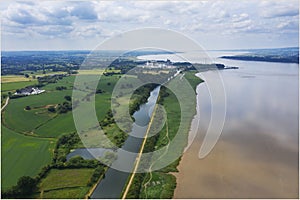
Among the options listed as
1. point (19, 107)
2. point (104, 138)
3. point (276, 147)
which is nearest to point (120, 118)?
point (104, 138)

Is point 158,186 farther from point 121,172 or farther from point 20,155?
point 20,155

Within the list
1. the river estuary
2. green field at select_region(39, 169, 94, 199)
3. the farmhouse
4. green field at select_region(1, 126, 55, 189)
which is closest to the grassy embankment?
the river estuary

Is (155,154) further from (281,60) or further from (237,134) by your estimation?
(281,60)

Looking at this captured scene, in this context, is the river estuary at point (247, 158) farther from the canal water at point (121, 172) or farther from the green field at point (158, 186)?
the canal water at point (121, 172)

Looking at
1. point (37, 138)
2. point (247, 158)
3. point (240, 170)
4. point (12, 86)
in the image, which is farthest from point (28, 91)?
point (240, 170)

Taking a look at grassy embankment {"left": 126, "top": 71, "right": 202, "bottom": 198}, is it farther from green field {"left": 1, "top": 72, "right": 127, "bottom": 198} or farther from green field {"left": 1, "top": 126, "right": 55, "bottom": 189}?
green field {"left": 1, "top": 126, "right": 55, "bottom": 189}
